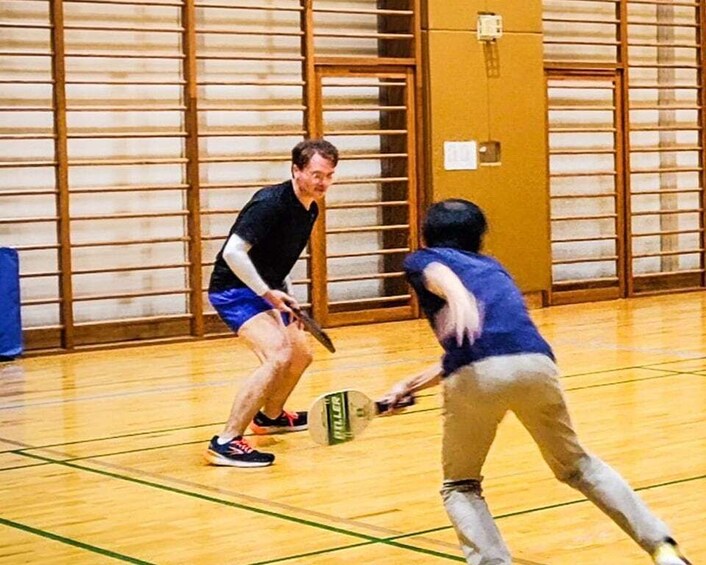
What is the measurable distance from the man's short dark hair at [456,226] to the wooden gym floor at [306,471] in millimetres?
1200

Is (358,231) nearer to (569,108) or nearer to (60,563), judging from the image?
(569,108)

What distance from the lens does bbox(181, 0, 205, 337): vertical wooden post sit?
453 inches

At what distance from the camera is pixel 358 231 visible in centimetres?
1277

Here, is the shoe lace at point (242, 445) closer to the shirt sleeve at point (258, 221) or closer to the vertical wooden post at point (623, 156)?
the shirt sleeve at point (258, 221)

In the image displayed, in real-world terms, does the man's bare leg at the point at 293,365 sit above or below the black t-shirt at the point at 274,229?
below

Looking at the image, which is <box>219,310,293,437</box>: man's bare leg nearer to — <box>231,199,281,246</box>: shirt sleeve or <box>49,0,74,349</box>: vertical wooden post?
<box>231,199,281,246</box>: shirt sleeve

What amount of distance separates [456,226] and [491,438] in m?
0.61

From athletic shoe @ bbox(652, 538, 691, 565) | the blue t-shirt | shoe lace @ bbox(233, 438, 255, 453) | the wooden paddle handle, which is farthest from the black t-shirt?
athletic shoe @ bbox(652, 538, 691, 565)

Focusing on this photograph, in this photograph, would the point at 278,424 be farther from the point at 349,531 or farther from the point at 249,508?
the point at 349,531

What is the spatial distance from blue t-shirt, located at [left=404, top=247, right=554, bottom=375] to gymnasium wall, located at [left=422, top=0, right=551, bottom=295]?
349 inches

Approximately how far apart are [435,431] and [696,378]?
88.2 inches

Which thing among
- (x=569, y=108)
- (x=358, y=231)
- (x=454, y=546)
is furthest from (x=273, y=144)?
(x=454, y=546)

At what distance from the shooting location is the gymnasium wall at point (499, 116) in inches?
504

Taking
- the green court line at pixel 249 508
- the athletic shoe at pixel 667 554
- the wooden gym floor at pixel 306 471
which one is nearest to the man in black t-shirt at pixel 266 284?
the wooden gym floor at pixel 306 471
